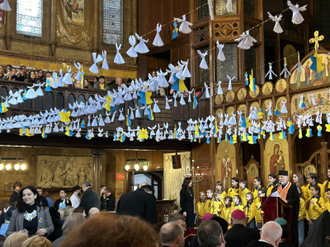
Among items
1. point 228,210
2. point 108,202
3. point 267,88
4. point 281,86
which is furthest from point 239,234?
point 267,88

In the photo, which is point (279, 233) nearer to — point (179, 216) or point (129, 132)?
point (179, 216)

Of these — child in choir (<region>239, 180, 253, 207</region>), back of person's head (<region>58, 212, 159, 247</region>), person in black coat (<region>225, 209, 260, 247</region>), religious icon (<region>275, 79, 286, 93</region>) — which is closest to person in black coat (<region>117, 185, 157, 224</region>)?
person in black coat (<region>225, 209, 260, 247</region>)

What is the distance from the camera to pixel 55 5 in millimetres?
19094

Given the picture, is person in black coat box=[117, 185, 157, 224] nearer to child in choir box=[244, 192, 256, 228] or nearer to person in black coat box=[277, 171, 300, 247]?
person in black coat box=[277, 171, 300, 247]

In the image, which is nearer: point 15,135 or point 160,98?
point 15,135

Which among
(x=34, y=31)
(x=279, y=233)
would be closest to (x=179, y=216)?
(x=279, y=233)

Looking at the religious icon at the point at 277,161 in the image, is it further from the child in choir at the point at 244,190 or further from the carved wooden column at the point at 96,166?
the carved wooden column at the point at 96,166

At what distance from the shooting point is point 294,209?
312 inches

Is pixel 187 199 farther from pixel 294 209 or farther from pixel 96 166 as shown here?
pixel 96 166

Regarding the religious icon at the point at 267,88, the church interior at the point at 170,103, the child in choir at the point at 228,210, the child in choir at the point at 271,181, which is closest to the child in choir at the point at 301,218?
the child in choir at the point at 271,181

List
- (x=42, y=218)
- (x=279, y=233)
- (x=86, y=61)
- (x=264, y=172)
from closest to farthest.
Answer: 1. (x=279, y=233)
2. (x=42, y=218)
3. (x=264, y=172)
4. (x=86, y=61)

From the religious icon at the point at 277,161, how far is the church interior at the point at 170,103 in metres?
0.03

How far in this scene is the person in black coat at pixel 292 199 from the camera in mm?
7584

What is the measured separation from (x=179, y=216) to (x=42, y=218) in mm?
1726
